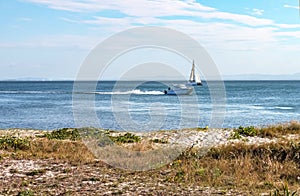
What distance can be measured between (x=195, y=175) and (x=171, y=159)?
8.64 feet

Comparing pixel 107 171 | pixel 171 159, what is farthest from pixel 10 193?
pixel 171 159

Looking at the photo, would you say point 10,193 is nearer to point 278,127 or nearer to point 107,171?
point 107,171

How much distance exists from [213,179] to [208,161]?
2583mm

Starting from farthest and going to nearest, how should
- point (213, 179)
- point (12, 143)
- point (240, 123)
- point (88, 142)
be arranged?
1. point (240, 123)
2. point (88, 142)
3. point (12, 143)
4. point (213, 179)

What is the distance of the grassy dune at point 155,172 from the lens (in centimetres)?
1137

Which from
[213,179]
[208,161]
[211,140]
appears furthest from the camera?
[211,140]

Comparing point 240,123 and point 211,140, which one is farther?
point 240,123

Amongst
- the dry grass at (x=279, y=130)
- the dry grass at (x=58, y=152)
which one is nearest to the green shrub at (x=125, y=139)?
the dry grass at (x=58, y=152)

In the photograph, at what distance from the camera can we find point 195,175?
13000mm

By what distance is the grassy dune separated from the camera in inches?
448

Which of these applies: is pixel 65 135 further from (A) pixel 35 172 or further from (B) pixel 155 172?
(B) pixel 155 172

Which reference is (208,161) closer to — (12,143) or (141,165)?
(141,165)

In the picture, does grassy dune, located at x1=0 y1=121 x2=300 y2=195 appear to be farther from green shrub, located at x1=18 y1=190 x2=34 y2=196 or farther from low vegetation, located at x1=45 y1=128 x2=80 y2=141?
low vegetation, located at x1=45 y1=128 x2=80 y2=141

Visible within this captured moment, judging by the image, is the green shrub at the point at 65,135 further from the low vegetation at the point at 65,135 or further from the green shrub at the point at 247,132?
the green shrub at the point at 247,132
